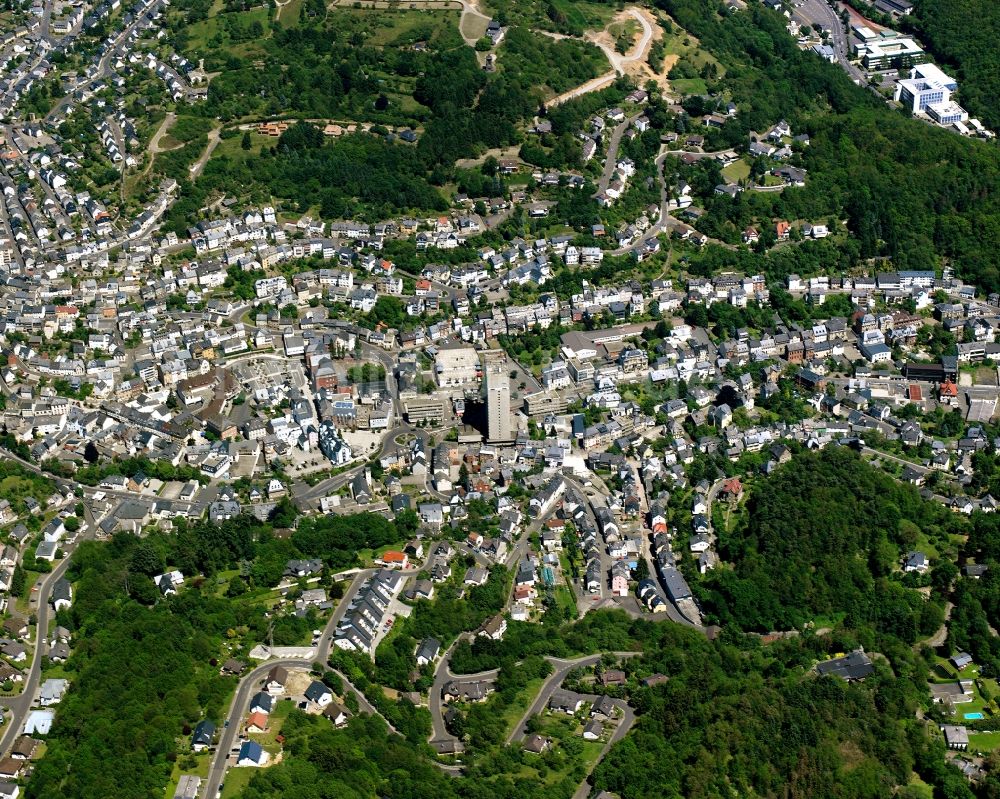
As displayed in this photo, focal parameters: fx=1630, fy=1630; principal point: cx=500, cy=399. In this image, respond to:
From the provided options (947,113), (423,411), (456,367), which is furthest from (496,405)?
(947,113)

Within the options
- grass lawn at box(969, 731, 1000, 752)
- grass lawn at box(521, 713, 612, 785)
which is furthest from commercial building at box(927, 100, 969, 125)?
grass lawn at box(521, 713, 612, 785)

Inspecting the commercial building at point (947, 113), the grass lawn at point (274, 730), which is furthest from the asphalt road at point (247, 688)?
the commercial building at point (947, 113)

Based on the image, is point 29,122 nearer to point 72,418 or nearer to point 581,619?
point 72,418

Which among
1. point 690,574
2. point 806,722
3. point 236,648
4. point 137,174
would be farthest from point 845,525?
point 137,174

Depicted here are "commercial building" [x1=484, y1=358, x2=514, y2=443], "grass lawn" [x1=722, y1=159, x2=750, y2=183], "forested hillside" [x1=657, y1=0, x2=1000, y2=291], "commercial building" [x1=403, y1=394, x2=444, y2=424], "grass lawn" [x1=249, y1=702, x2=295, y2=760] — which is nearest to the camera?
"grass lawn" [x1=249, y1=702, x2=295, y2=760]

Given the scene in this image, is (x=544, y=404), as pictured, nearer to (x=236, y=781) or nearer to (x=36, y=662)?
(x=36, y=662)

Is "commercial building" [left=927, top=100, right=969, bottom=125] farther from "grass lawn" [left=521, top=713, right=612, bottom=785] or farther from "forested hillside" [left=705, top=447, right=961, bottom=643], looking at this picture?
"grass lawn" [left=521, top=713, right=612, bottom=785]
